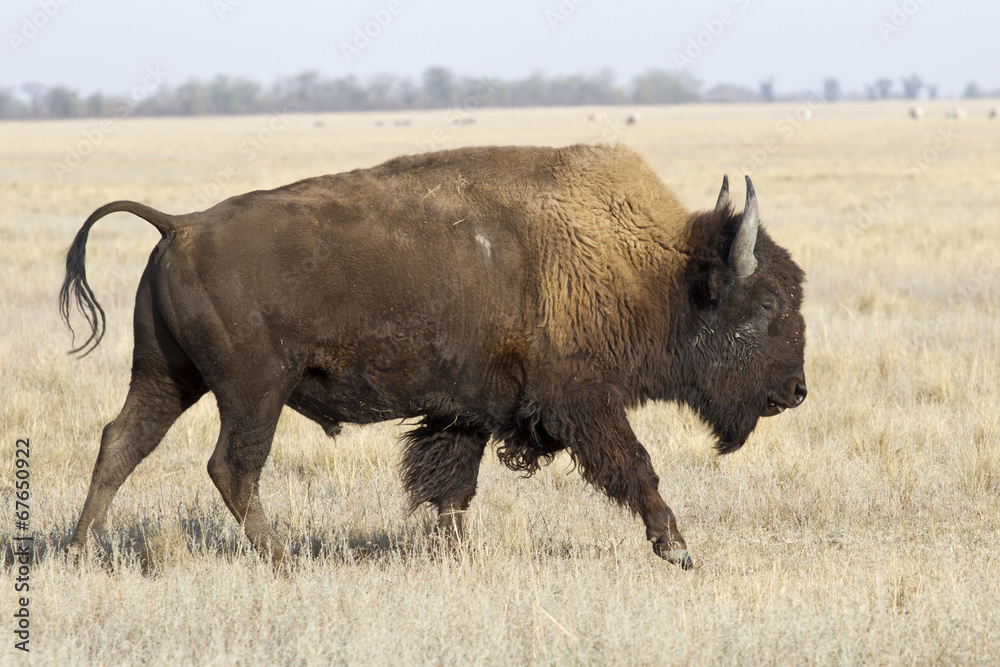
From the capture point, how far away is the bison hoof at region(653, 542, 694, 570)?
4.59 metres

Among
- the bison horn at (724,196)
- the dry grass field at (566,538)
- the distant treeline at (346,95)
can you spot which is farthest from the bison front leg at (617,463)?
the distant treeline at (346,95)

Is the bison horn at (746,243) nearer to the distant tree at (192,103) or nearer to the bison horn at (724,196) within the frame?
the bison horn at (724,196)

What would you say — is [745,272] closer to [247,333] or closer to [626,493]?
[626,493]

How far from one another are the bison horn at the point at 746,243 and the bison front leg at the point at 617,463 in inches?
34.7

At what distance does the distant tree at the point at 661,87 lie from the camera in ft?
510

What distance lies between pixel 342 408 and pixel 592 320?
4.00 ft

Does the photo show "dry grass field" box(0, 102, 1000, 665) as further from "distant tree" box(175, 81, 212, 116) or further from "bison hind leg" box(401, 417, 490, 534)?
"distant tree" box(175, 81, 212, 116)

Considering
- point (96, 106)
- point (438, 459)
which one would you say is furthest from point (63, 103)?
point (438, 459)

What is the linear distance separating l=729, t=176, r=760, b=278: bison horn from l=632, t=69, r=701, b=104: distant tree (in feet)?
510

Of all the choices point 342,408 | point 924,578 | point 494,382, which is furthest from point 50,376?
point 924,578

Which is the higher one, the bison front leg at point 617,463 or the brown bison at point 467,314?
the brown bison at point 467,314

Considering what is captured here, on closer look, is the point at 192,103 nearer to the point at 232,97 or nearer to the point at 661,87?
the point at 232,97

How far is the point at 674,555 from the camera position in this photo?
15.1 ft

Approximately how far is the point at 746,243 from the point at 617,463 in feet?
3.86
